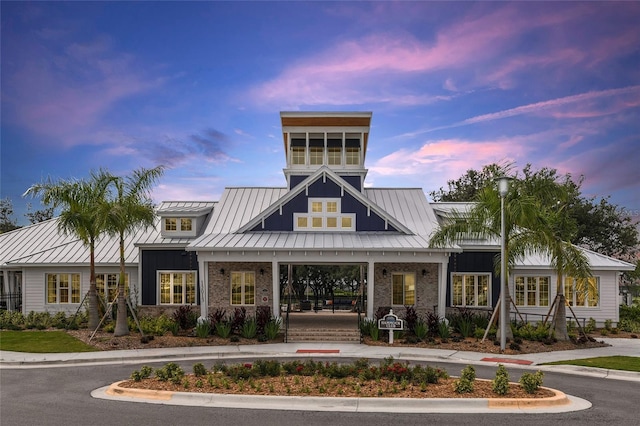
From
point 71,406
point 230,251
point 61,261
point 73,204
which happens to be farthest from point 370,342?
point 61,261

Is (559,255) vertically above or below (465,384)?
above

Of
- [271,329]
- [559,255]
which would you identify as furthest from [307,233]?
[559,255]

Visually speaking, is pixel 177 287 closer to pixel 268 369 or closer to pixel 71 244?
pixel 71 244

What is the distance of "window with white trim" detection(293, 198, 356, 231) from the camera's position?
27.7m

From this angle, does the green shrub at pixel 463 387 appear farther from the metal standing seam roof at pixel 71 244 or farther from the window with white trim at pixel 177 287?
the window with white trim at pixel 177 287

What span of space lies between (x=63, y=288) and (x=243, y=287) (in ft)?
36.5

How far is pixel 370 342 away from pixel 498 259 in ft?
24.3

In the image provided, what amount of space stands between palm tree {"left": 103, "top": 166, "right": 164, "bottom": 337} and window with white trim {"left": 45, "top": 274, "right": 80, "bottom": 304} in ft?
24.4

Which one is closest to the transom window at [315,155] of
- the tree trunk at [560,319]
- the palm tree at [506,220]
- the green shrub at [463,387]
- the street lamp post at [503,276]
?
the palm tree at [506,220]

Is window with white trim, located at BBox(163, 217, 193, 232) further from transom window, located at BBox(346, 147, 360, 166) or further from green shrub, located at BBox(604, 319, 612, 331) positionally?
green shrub, located at BBox(604, 319, 612, 331)

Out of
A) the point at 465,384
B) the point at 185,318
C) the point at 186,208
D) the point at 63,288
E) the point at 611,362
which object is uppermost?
the point at 186,208

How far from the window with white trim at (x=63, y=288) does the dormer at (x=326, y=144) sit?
45.5 feet

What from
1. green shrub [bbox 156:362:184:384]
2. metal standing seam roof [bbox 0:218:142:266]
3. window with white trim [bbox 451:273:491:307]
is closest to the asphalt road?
green shrub [bbox 156:362:184:384]

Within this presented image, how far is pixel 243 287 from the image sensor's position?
27438 millimetres
